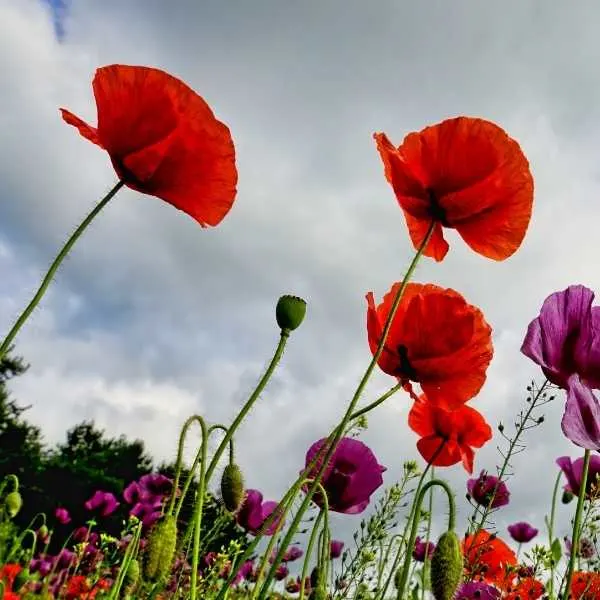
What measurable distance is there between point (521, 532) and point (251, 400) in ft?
15.8

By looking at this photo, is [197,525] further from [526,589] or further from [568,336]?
[526,589]

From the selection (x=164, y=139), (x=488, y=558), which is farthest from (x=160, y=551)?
(x=488, y=558)

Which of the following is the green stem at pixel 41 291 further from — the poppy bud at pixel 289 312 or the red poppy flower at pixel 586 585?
the red poppy flower at pixel 586 585

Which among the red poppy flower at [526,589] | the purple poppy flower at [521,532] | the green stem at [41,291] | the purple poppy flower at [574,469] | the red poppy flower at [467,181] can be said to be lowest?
the green stem at [41,291]

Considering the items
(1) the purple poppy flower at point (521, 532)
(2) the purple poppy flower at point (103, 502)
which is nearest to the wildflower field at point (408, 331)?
(1) the purple poppy flower at point (521, 532)

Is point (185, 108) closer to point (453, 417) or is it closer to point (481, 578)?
point (453, 417)

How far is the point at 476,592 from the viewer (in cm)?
256

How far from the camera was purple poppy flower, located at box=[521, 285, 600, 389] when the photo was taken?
191 centimetres

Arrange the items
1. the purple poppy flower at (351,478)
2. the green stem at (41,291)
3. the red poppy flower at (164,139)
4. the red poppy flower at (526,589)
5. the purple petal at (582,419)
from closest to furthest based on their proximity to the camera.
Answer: the green stem at (41,291) < the red poppy flower at (164,139) < the purple petal at (582,419) < the purple poppy flower at (351,478) < the red poppy flower at (526,589)

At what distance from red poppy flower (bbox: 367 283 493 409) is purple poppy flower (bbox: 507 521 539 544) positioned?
416cm

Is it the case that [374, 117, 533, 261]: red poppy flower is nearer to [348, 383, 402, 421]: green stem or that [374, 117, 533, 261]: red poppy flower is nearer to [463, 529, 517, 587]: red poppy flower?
[348, 383, 402, 421]: green stem

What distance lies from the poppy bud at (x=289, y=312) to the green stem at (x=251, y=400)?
2cm

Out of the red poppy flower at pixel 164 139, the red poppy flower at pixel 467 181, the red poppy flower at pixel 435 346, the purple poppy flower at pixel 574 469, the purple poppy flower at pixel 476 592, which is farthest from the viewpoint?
the purple poppy flower at pixel 574 469

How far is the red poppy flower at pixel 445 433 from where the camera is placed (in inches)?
104
